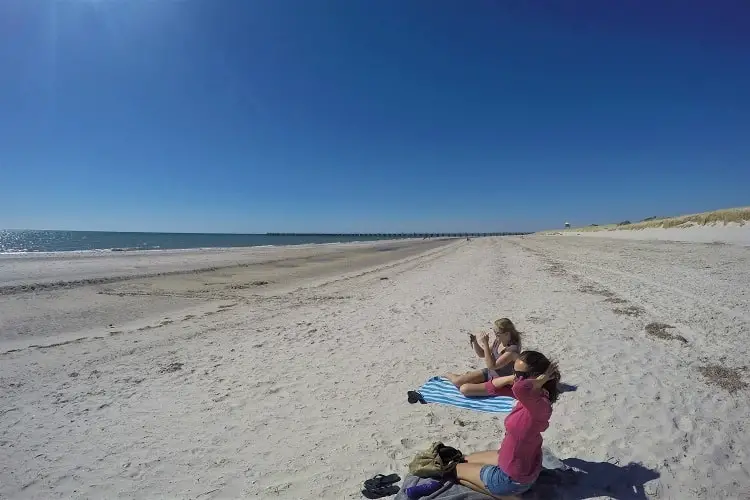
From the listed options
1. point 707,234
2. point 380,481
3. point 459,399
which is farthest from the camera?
point 707,234

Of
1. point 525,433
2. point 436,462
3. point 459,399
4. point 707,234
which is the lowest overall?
point 459,399

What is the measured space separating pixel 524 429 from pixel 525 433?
40mm

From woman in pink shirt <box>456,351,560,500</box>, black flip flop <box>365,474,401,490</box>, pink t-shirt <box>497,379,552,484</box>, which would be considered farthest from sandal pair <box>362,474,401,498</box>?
pink t-shirt <box>497,379,552,484</box>

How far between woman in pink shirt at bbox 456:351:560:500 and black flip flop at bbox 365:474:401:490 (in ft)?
2.62

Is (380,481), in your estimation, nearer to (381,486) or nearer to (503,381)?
(381,486)

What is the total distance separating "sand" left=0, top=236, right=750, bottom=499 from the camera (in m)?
3.83

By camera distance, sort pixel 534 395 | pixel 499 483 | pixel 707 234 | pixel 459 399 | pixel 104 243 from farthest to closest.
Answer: pixel 104 243
pixel 707 234
pixel 459 399
pixel 499 483
pixel 534 395

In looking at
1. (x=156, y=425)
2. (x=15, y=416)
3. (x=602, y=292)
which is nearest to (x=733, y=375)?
(x=602, y=292)

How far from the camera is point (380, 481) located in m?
3.57

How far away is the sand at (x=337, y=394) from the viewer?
12.6ft

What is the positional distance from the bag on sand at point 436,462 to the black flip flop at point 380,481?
0.57ft

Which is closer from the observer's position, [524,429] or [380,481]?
[524,429]

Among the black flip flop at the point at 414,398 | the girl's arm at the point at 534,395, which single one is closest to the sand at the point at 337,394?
the black flip flop at the point at 414,398

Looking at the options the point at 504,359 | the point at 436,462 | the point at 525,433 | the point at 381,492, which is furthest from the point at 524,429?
the point at 504,359
